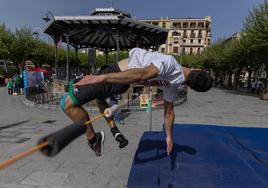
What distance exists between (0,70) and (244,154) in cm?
4244

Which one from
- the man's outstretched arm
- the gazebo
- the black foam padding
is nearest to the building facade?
the gazebo

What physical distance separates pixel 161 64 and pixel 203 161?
170 cm

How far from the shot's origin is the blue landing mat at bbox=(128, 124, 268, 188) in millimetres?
3771

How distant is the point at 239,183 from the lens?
3.68m

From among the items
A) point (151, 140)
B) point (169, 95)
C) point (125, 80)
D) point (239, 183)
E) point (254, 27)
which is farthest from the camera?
point (254, 27)

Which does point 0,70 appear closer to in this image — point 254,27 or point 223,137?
point 254,27

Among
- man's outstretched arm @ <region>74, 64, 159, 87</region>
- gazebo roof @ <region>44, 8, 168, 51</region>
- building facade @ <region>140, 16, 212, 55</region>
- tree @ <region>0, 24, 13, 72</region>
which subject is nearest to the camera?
man's outstretched arm @ <region>74, 64, 159, 87</region>

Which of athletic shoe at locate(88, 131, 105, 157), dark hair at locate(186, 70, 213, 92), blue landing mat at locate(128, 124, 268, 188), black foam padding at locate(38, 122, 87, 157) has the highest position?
dark hair at locate(186, 70, 213, 92)

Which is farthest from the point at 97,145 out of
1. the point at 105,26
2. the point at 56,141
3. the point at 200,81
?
the point at 105,26

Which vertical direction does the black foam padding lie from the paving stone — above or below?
above

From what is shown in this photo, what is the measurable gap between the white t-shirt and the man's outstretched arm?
0.53 ft

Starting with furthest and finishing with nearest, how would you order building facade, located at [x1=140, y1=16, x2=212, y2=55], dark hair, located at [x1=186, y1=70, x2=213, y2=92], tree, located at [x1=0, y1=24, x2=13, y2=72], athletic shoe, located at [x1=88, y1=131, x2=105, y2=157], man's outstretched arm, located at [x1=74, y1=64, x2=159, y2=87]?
building facade, located at [x1=140, y1=16, x2=212, y2=55] < tree, located at [x1=0, y1=24, x2=13, y2=72] < athletic shoe, located at [x1=88, y1=131, x2=105, y2=157] < dark hair, located at [x1=186, y1=70, x2=213, y2=92] < man's outstretched arm, located at [x1=74, y1=64, x2=159, y2=87]

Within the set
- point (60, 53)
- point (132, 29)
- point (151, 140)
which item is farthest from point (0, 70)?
point (151, 140)

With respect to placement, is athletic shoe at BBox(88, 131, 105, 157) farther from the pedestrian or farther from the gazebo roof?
the gazebo roof
